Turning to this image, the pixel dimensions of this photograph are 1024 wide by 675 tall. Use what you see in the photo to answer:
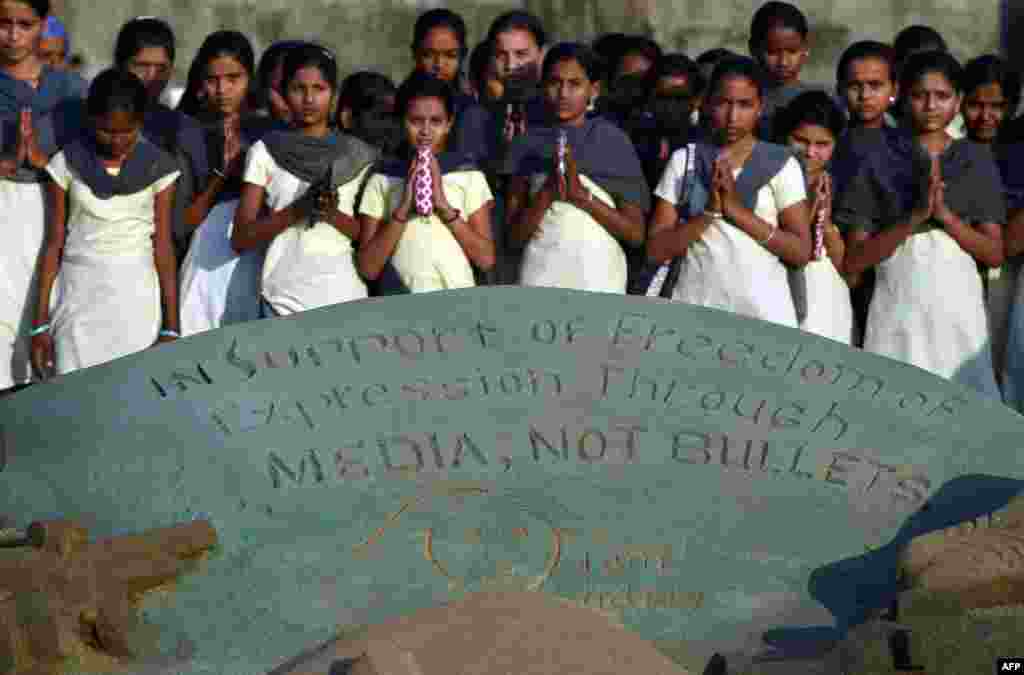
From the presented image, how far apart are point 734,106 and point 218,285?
1718 millimetres

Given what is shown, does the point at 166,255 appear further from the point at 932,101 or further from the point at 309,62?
the point at 932,101

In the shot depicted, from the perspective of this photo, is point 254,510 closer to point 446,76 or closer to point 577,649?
point 577,649

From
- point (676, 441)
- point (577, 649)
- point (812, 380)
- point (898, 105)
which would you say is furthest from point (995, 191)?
point (577, 649)

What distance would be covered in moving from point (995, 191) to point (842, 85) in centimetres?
69

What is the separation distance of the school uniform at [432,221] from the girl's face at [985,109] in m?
1.71

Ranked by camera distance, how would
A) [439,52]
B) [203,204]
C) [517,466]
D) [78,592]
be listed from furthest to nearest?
Answer: [439,52] → [203,204] → [517,466] → [78,592]

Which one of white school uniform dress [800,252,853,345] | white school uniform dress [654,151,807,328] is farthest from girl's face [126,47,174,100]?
white school uniform dress [800,252,853,345]

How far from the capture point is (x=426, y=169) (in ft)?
22.0

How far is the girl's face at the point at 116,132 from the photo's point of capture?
6.83m

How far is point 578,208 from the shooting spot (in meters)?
6.90

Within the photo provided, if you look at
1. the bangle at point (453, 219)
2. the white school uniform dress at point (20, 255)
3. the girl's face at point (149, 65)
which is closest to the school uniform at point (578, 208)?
the bangle at point (453, 219)

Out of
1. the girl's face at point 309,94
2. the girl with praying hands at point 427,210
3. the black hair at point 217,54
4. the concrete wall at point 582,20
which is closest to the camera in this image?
the girl with praying hands at point 427,210

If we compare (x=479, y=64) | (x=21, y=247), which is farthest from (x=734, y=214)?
(x=21, y=247)

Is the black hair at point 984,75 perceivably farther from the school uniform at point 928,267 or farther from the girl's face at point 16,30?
the girl's face at point 16,30
